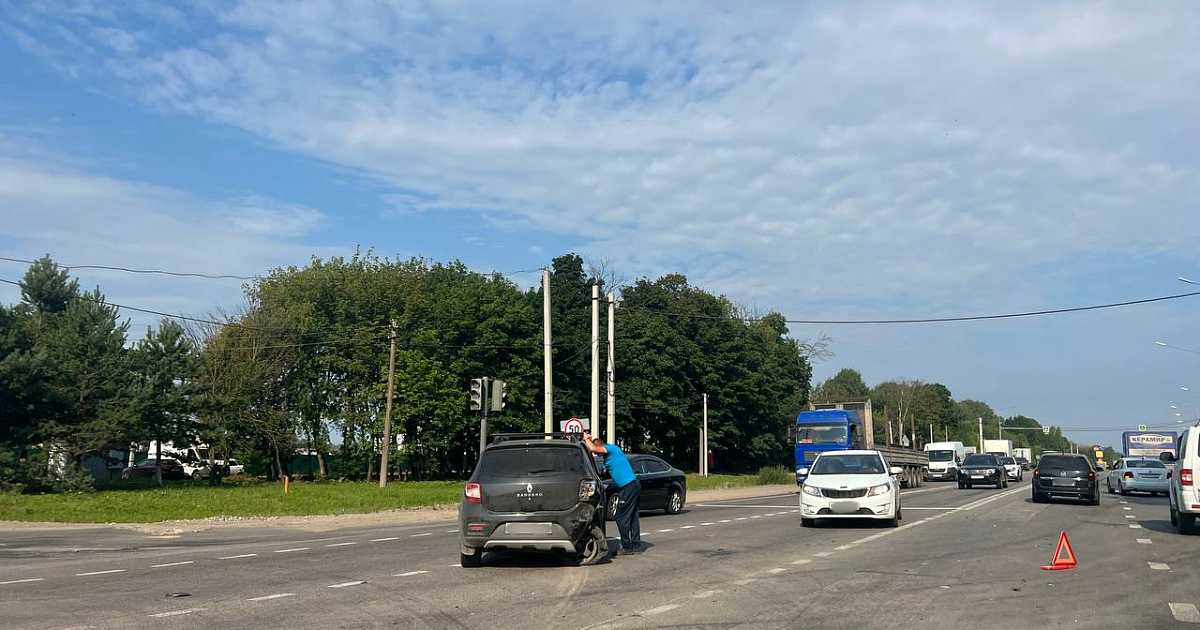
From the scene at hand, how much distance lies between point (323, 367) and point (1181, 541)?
49014 mm

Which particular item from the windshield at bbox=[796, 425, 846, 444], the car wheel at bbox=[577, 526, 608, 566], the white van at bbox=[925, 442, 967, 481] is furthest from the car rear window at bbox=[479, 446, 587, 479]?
the white van at bbox=[925, 442, 967, 481]

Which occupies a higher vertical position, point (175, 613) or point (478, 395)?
point (478, 395)

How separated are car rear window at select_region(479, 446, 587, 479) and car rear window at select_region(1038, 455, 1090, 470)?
65.7 ft

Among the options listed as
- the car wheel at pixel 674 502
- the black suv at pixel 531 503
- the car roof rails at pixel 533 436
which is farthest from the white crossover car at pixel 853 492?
the black suv at pixel 531 503

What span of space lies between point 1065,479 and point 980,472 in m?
14.4

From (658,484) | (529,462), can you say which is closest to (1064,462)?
(658,484)

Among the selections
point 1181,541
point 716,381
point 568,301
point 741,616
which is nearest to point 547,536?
point 741,616

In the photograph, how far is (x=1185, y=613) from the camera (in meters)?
8.65

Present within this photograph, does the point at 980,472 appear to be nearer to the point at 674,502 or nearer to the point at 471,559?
the point at 674,502

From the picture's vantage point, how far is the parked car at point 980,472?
40281 mm

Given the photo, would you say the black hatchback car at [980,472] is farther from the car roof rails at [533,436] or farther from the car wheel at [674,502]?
the car roof rails at [533,436]

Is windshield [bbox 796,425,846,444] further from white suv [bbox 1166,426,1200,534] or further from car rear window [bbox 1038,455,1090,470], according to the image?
white suv [bbox 1166,426,1200,534]

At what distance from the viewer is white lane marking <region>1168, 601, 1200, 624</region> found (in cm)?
830

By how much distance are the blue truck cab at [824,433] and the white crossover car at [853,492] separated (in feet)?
61.6
